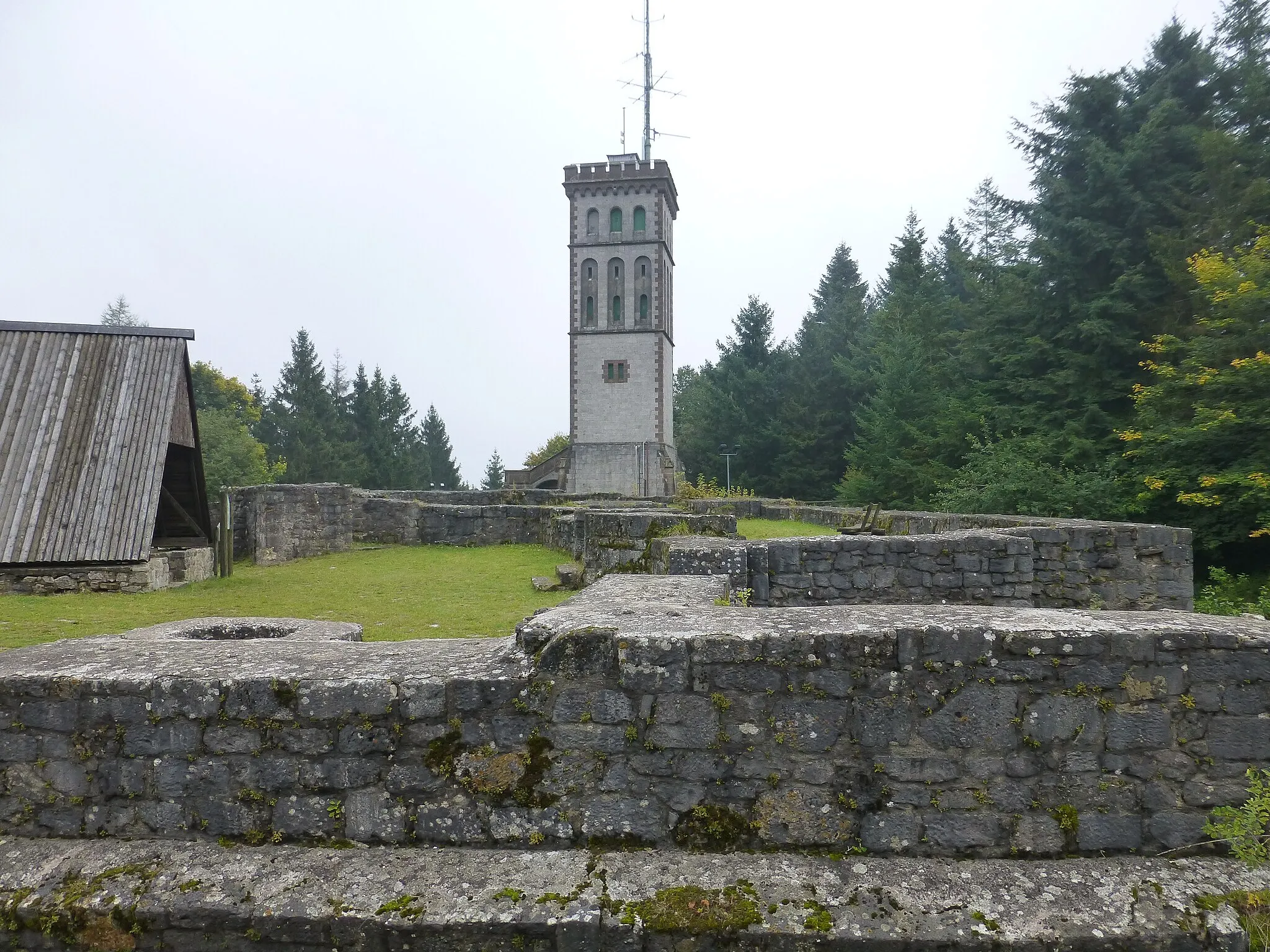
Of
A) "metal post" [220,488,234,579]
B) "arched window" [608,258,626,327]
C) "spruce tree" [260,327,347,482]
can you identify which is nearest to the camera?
"metal post" [220,488,234,579]

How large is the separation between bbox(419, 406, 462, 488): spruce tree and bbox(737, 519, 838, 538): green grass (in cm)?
6220

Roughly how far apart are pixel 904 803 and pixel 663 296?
1767 inches

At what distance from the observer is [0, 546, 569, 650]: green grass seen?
7.49 m

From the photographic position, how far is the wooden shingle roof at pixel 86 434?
1089 centimetres

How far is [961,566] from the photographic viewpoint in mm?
7414

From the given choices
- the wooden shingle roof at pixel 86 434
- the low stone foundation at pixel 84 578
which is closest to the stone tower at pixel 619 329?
the wooden shingle roof at pixel 86 434

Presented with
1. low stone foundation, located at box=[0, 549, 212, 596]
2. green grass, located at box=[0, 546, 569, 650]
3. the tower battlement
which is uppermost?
the tower battlement

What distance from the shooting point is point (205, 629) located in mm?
4398

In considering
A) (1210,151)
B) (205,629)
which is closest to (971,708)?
(205,629)

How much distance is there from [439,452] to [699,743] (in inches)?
3171

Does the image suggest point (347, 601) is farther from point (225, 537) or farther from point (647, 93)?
point (647, 93)

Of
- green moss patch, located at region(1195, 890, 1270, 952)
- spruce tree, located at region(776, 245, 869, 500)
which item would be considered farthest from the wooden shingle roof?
spruce tree, located at region(776, 245, 869, 500)

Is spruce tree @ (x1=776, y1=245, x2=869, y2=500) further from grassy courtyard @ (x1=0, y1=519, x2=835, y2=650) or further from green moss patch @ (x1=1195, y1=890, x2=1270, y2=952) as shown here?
green moss patch @ (x1=1195, y1=890, x2=1270, y2=952)

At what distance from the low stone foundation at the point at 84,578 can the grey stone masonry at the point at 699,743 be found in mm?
9188
